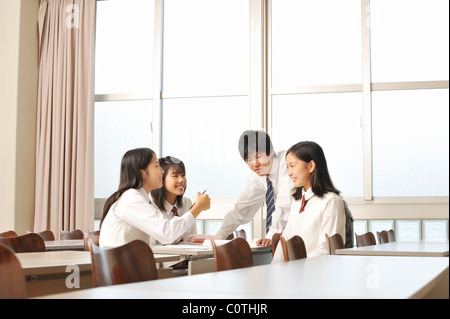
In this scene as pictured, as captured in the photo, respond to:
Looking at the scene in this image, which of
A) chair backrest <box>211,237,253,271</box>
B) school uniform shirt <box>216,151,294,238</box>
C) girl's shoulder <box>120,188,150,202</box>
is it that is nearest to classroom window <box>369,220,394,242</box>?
school uniform shirt <box>216,151,294,238</box>

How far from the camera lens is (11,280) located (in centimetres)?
125

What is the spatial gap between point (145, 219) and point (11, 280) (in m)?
1.62

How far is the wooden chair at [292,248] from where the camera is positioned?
224cm

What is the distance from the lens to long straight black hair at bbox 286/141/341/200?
10.3 ft

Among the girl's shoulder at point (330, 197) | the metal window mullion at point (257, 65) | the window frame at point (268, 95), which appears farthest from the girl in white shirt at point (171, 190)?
the metal window mullion at point (257, 65)

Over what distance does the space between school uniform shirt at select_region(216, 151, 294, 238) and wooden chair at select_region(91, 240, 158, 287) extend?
219 centimetres

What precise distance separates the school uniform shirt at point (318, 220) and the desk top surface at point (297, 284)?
4.16 ft

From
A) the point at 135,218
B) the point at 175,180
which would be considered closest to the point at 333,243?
the point at 135,218

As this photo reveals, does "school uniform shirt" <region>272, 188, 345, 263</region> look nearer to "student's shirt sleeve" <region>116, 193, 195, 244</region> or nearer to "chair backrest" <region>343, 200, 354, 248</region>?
"chair backrest" <region>343, 200, 354, 248</region>

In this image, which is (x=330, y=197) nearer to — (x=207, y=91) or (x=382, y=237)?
(x=382, y=237)

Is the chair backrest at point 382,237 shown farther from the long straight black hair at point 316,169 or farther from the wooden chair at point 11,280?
the wooden chair at point 11,280
